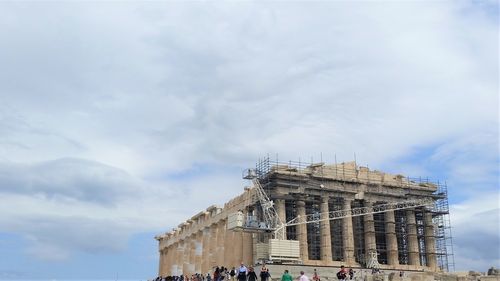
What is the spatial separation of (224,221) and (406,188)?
71.8 ft

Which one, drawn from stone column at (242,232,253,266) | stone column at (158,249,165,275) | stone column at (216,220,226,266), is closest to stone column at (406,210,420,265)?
stone column at (242,232,253,266)

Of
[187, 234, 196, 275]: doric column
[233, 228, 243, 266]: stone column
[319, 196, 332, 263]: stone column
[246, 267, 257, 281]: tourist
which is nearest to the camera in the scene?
[246, 267, 257, 281]: tourist

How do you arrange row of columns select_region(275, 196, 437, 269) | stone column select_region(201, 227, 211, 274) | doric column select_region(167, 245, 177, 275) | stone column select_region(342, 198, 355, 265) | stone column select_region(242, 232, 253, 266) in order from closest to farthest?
1. stone column select_region(242, 232, 253, 266)
2. row of columns select_region(275, 196, 437, 269)
3. stone column select_region(342, 198, 355, 265)
4. stone column select_region(201, 227, 211, 274)
5. doric column select_region(167, 245, 177, 275)

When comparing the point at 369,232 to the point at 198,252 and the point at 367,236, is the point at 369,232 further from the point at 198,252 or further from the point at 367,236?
A: the point at 198,252

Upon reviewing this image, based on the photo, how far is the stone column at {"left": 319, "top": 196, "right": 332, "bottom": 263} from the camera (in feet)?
217

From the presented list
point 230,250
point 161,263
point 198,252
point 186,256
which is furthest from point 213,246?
point 161,263

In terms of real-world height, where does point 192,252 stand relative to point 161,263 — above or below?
above

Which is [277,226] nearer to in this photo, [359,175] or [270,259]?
[270,259]

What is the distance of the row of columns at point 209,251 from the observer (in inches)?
2666

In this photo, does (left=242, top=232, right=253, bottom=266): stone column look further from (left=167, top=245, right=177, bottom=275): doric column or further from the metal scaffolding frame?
(left=167, top=245, right=177, bottom=275): doric column

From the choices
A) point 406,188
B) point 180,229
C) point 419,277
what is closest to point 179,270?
point 180,229

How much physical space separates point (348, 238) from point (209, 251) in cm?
1820

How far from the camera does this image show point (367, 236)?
7050 cm

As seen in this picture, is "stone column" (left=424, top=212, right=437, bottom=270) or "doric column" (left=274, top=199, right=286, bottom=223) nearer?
"doric column" (left=274, top=199, right=286, bottom=223)
